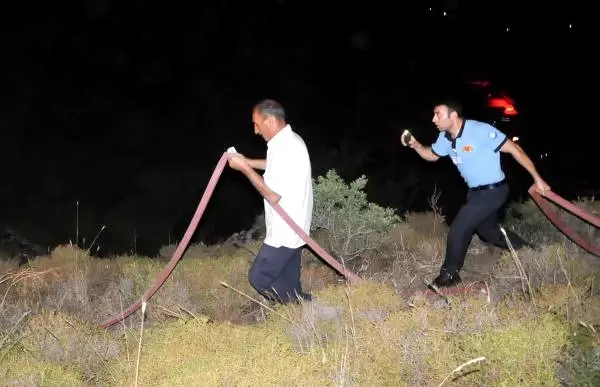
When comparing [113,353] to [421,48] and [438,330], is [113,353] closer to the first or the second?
[438,330]

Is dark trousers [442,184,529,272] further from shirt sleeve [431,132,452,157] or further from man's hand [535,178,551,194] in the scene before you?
shirt sleeve [431,132,452,157]

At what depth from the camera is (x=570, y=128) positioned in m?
24.3

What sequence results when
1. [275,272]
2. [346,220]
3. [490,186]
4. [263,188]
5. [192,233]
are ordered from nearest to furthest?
[263,188]
[275,272]
[192,233]
[490,186]
[346,220]

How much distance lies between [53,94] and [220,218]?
11160 mm

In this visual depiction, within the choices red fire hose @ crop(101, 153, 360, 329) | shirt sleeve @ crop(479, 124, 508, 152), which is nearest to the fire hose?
red fire hose @ crop(101, 153, 360, 329)

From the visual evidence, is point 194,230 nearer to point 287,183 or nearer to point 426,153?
point 287,183

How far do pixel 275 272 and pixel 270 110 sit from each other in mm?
1275

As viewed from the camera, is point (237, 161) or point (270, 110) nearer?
point (237, 161)

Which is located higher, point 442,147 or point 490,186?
point 442,147

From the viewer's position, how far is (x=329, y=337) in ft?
17.2

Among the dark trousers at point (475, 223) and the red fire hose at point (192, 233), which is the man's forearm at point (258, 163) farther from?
the dark trousers at point (475, 223)

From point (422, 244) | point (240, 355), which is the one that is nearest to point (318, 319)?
point (240, 355)

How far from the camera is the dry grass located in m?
4.33

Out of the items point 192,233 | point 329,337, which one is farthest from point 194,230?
point 329,337
